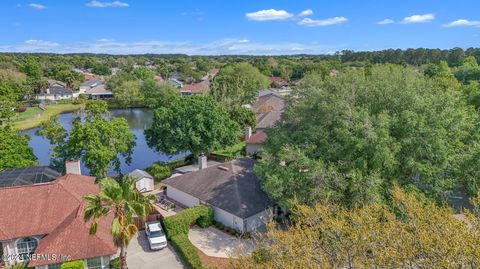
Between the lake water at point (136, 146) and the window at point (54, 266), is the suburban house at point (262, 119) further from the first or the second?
the window at point (54, 266)

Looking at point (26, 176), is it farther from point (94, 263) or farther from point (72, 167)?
point (94, 263)

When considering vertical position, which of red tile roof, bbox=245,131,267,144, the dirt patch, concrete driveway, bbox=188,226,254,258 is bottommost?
concrete driveway, bbox=188,226,254,258

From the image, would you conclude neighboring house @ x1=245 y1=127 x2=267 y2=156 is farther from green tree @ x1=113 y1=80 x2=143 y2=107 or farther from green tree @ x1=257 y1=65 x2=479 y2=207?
green tree @ x1=113 y1=80 x2=143 y2=107

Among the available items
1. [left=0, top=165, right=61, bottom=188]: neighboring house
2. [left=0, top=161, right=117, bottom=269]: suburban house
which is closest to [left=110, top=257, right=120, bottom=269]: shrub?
[left=0, top=161, right=117, bottom=269]: suburban house

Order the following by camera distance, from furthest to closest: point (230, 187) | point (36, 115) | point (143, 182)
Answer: point (36, 115), point (143, 182), point (230, 187)

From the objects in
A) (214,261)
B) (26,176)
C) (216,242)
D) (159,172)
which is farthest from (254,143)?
(26,176)

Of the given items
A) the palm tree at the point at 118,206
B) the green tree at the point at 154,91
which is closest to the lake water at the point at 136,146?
the green tree at the point at 154,91
